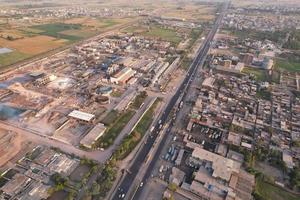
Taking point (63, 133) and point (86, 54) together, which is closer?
point (63, 133)

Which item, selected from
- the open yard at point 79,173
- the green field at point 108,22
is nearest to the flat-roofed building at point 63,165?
the open yard at point 79,173

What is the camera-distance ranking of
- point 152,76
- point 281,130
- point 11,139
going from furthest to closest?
point 152,76
point 281,130
point 11,139

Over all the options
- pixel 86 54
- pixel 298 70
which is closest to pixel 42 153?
pixel 86 54

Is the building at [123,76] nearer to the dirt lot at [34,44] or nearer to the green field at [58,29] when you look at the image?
Result: the dirt lot at [34,44]

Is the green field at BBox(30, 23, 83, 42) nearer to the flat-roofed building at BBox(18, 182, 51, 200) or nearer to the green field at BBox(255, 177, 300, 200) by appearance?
the flat-roofed building at BBox(18, 182, 51, 200)

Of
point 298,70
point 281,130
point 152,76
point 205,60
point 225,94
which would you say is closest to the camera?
point 281,130

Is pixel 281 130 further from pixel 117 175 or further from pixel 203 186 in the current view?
pixel 117 175
